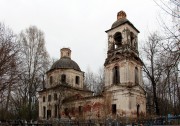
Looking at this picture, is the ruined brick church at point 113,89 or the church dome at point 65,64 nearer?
the ruined brick church at point 113,89

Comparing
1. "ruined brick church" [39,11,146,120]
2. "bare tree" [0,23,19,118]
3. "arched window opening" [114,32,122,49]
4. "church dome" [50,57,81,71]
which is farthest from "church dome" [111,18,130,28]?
"bare tree" [0,23,19,118]

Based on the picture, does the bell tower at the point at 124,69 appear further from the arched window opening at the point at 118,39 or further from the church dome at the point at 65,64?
the church dome at the point at 65,64

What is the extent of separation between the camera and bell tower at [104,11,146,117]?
107 ft

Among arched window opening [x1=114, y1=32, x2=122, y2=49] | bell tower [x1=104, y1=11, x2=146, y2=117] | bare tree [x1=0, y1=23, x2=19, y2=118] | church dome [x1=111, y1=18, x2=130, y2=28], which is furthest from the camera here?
arched window opening [x1=114, y1=32, x2=122, y2=49]

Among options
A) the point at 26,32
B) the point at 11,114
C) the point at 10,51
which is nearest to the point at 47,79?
the point at 26,32

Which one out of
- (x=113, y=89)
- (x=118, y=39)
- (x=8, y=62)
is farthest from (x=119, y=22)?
(x=8, y=62)

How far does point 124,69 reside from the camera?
3359 cm

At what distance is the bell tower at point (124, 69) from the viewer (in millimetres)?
32562

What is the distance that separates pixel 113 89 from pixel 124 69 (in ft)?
9.58

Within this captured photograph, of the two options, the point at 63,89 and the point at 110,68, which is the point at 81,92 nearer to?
the point at 63,89

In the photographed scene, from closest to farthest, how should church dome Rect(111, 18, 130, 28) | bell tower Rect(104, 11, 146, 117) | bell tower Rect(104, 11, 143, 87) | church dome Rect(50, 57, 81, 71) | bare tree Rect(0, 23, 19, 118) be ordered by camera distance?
bare tree Rect(0, 23, 19, 118) < bell tower Rect(104, 11, 146, 117) < bell tower Rect(104, 11, 143, 87) < church dome Rect(111, 18, 130, 28) < church dome Rect(50, 57, 81, 71)

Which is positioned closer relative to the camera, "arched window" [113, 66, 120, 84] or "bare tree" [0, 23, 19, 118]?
"bare tree" [0, 23, 19, 118]

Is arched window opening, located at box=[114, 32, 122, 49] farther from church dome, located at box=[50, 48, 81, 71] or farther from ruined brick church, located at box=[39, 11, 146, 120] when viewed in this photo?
church dome, located at box=[50, 48, 81, 71]

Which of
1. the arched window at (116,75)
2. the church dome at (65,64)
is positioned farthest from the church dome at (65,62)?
the arched window at (116,75)
